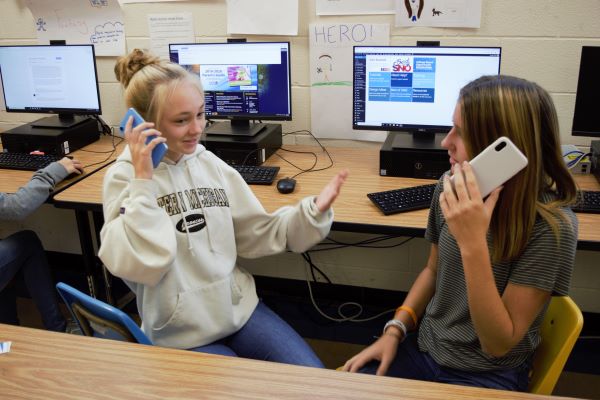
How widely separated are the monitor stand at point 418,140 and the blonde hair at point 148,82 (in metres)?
0.97

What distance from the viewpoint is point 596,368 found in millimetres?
2197

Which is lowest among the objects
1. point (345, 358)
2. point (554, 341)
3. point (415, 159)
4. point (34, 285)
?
point (345, 358)

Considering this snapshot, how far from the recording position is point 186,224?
4.79 ft

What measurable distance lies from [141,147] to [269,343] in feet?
2.08

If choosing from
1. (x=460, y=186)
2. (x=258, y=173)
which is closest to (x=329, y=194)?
(x=460, y=186)

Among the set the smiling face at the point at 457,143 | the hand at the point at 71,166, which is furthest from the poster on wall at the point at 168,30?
the smiling face at the point at 457,143

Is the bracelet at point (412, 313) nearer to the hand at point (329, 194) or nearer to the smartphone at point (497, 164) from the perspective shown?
the hand at point (329, 194)

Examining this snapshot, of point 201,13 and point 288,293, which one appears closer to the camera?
point 201,13

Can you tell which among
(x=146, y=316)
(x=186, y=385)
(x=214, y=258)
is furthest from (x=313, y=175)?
(x=186, y=385)

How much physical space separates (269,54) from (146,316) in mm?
1246

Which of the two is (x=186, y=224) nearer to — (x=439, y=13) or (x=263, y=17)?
(x=263, y=17)

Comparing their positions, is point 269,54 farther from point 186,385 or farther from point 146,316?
point 186,385

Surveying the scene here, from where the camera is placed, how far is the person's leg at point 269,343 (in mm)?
1472

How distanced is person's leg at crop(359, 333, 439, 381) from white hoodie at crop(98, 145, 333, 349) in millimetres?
373
